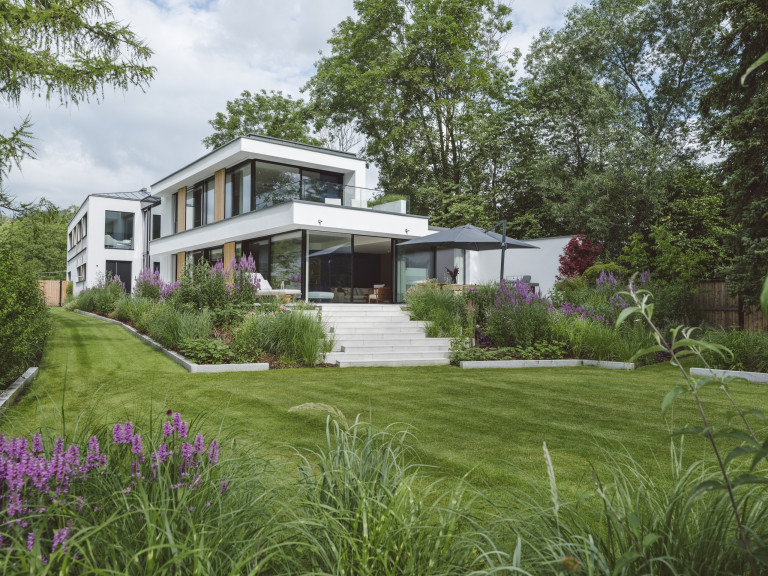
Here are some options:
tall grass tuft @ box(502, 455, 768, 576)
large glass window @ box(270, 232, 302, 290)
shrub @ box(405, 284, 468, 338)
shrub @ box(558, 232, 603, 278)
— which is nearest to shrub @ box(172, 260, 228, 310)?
shrub @ box(405, 284, 468, 338)

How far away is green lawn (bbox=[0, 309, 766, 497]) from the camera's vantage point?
3797 mm

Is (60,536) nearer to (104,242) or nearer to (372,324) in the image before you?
(372,324)

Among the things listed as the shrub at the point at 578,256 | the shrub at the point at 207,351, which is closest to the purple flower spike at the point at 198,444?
the shrub at the point at 207,351

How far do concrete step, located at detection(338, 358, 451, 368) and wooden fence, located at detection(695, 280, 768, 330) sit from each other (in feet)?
23.0

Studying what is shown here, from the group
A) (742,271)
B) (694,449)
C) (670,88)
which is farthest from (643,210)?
(694,449)

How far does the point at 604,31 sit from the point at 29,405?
27353 millimetres

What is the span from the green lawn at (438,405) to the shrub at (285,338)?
2.57ft

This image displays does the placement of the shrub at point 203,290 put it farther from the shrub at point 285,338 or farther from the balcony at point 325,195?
the balcony at point 325,195

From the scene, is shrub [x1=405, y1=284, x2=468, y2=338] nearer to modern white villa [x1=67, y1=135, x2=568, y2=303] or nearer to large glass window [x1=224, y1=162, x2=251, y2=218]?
modern white villa [x1=67, y1=135, x2=568, y2=303]

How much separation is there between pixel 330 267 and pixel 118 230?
20070 mm

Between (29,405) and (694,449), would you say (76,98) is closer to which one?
(29,405)

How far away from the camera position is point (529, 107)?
2758 cm

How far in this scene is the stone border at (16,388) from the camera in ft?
17.6

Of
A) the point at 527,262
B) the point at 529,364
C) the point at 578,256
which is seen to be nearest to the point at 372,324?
the point at 529,364
